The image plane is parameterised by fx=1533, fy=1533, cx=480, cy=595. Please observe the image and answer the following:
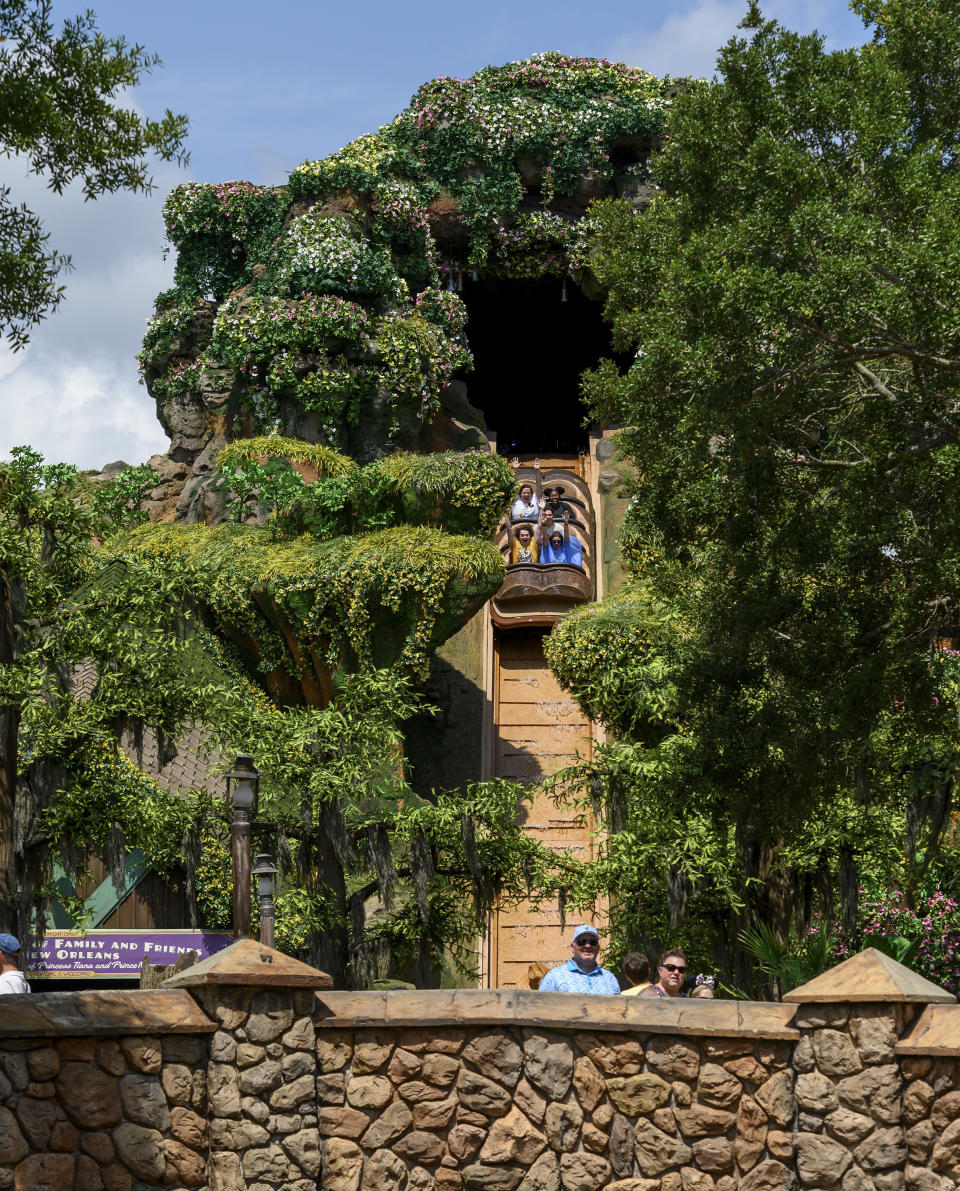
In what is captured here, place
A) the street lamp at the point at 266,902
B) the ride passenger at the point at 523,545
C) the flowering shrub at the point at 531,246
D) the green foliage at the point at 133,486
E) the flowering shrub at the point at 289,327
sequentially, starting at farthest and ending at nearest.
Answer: the flowering shrub at the point at 531,246 → the ride passenger at the point at 523,545 → the flowering shrub at the point at 289,327 → the green foliage at the point at 133,486 → the street lamp at the point at 266,902

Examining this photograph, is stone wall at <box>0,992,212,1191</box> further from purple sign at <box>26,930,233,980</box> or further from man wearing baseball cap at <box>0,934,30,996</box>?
purple sign at <box>26,930,233,980</box>

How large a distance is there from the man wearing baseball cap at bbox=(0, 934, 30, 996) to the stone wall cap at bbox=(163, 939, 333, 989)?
1.33m

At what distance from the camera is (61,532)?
16.3m

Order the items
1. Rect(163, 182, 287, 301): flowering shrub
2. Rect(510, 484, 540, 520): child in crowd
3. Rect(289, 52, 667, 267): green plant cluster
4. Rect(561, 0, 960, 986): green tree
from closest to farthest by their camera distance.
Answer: Rect(561, 0, 960, 986): green tree < Rect(510, 484, 540, 520): child in crowd < Rect(163, 182, 287, 301): flowering shrub < Rect(289, 52, 667, 267): green plant cluster

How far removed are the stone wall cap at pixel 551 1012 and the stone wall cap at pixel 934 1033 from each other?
66 cm

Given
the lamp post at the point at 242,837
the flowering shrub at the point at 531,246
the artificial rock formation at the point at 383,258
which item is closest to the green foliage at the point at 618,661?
the lamp post at the point at 242,837

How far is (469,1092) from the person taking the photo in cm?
792

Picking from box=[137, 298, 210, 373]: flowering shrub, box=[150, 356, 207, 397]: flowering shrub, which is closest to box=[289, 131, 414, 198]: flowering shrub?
box=[137, 298, 210, 373]: flowering shrub

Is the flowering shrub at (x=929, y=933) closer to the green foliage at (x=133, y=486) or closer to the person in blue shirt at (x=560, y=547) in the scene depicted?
the person in blue shirt at (x=560, y=547)

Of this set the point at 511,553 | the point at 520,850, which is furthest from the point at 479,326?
the point at 520,850

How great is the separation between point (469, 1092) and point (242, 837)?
5.94 m

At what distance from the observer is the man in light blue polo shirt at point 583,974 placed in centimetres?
892

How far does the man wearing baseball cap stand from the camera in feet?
28.6

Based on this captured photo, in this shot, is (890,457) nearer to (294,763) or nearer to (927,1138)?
(927,1138)
